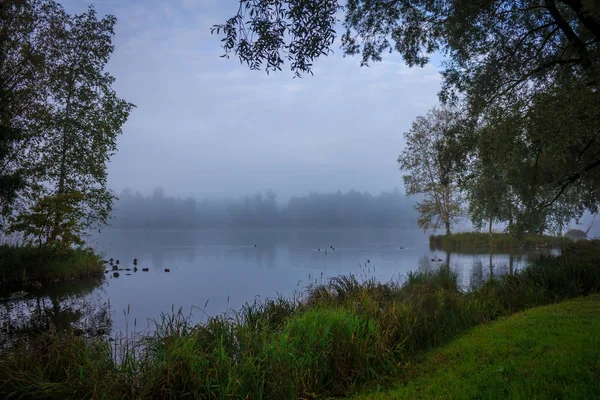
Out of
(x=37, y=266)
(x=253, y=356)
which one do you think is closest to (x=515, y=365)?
(x=253, y=356)

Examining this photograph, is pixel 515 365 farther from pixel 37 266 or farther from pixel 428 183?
pixel 428 183

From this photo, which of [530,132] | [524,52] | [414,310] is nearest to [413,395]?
[414,310]

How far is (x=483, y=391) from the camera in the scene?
436 centimetres

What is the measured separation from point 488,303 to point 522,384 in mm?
4632

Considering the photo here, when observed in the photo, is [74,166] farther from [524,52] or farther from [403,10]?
[524,52]

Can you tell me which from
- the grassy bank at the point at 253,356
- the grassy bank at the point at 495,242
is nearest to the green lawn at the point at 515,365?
the grassy bank at the point at 253,356

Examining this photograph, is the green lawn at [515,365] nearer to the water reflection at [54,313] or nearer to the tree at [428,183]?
the water reflection at [54,313]

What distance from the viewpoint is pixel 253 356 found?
15.7ft

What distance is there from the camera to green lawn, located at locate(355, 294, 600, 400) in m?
4.26

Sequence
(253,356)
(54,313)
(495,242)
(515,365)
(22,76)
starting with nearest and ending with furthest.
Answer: (253,356), (515,365), (54,313), (22,76), (495,242)

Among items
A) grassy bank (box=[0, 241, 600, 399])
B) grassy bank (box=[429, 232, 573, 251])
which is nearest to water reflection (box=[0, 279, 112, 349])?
grassy bank (box=[0, 241, 600, 399])

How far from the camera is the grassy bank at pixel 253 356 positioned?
13.3 feet

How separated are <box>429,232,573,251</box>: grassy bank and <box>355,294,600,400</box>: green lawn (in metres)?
27.3

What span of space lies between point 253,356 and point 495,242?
113ft
